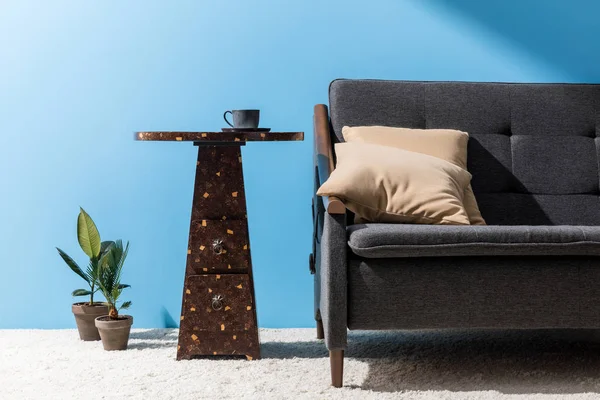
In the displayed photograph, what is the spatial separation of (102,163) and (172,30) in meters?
0.57

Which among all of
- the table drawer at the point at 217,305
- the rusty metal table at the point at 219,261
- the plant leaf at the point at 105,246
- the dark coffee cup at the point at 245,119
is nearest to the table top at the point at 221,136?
the rusty metal table at the point at 219,261

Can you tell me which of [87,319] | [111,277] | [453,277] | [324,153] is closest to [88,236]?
[111,277]

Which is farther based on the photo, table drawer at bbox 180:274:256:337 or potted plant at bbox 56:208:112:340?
potted plant at bbox 56:208:112:340

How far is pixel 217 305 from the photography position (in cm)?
251

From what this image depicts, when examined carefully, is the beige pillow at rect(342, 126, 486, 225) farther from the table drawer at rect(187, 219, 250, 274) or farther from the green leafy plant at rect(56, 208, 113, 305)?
the green leafy plant at rect(56, 208, 113, 305)

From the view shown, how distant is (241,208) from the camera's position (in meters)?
2.55

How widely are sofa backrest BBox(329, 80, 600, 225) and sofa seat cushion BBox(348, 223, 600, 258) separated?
575 millimetres

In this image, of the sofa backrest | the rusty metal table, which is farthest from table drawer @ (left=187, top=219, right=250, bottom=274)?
the sofa backrest

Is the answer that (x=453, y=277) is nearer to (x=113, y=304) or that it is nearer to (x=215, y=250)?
(x=215, y=250)

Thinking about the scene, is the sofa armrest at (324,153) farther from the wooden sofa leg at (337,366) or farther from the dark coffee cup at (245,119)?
the wooden sofa leg at (337,366)

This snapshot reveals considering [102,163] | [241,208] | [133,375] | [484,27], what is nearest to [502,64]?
[484,27]

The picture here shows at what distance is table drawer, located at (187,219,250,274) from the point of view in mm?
2529

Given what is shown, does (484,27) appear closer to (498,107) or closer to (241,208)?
(498,107)

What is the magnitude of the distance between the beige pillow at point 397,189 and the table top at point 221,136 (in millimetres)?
193
